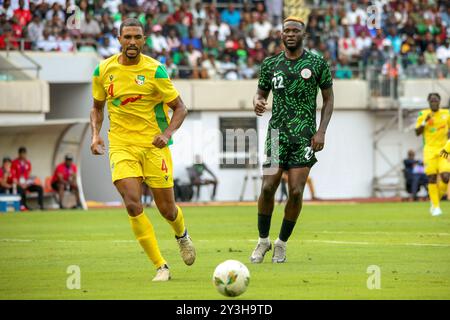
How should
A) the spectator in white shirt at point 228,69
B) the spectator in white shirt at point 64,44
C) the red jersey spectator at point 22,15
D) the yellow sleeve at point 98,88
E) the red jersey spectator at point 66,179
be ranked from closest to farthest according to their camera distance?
the yellow sleeve at point 98,88 → the red jersey spectator at point 66,179 → the red jersey spectator at point 22,15 → the spectator in white shirt at point 64,44 → the spectator in white shirt at point 228,69

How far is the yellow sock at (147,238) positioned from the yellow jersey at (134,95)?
886mm

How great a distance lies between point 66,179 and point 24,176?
4.92ft

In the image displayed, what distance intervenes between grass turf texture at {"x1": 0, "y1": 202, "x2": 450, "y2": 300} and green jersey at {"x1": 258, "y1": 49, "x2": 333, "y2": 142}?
1608mm

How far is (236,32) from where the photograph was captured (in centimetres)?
4225

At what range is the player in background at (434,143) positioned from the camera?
25.5 m

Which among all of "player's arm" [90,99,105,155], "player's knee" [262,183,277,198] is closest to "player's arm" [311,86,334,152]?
"player's knee" [262,183,277,198]

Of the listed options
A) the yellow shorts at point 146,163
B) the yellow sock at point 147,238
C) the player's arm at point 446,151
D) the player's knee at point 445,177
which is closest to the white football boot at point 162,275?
the yellow sock at point 147,238

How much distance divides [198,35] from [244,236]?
901 inches

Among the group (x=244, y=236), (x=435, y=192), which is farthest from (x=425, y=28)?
(x=244, y=236)

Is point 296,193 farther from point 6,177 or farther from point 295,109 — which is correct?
point 6,177

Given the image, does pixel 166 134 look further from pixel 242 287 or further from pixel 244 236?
pixel 244 236

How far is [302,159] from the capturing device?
13.7 m

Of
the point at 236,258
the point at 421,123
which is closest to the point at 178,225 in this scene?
the point at 236,258

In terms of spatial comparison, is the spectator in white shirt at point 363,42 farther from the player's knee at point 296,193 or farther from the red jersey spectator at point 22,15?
the player's knee at point 296,193
